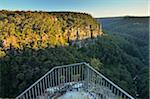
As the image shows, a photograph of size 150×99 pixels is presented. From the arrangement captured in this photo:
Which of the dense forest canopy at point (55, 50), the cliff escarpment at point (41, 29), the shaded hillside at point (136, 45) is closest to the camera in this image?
the dense forest canopy at point (55, 50)

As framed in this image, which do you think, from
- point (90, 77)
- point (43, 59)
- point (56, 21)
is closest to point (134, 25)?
point (56, 21)

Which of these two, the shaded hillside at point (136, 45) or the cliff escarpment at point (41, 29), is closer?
the cliff escarpment at point (41, 29)

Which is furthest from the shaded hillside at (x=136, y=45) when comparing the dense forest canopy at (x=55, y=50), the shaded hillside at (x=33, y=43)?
the shaded hillside at (x=33, y=43)

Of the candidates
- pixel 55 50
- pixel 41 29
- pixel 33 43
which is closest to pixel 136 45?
pixel 41 29

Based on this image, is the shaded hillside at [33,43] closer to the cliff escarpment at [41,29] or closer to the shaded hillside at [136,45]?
the cliff escarpment at [41,29]

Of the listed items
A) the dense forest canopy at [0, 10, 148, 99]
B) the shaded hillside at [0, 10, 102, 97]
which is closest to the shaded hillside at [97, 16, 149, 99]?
the dense forest canopy at [0, 10, 148, 99]

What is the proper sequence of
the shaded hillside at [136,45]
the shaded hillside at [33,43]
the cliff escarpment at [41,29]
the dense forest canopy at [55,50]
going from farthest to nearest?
the shaded hillside at [136,45]
the cliff escarpment at [41,29]
the dense forest canopy at [55,50]
the shaded hillside at [33,43]

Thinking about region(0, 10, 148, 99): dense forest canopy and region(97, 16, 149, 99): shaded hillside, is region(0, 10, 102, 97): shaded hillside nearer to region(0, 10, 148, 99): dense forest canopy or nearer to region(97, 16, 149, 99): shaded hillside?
region(0, 10, 148, 99): dense forest canopy

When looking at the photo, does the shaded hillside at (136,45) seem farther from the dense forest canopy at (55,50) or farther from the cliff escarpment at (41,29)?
the cliff escarpment at (41,29)
